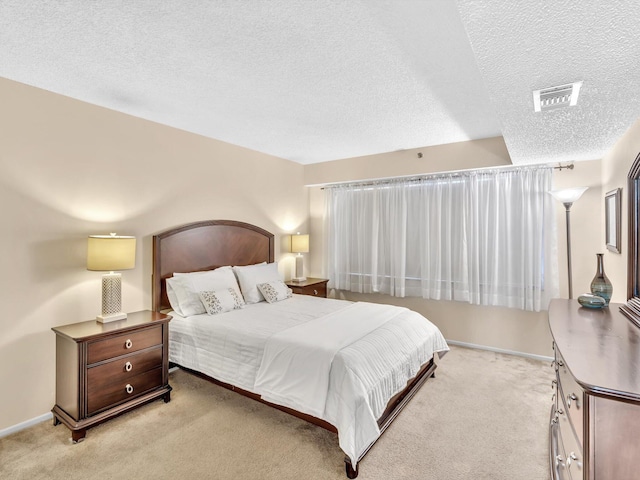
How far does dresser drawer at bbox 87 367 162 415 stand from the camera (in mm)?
2391

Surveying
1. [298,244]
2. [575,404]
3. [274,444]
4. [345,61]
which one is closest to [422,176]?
[298,244]

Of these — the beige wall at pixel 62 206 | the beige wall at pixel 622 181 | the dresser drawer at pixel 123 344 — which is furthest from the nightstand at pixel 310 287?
the beige wall at pixel 622 181

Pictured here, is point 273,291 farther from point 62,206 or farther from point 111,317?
point 62,206

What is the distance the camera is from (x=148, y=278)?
3.34 meters

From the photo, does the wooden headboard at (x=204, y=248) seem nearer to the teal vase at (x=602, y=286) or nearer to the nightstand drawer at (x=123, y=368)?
the nightstand drawer at (x=123, y=368)

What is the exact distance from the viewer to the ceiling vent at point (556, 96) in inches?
67.2

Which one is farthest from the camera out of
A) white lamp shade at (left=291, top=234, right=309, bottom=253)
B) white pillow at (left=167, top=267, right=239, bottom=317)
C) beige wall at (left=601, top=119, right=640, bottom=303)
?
white lamp shade at (left=291, top=234, right=309, bottom=253)

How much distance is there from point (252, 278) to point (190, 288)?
79 cm

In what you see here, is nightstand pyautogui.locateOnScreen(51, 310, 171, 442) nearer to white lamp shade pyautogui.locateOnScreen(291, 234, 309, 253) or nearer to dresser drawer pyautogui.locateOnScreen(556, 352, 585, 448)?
white lamp shade pyautogui.locateOnScreen(291, 234, 309, 253)

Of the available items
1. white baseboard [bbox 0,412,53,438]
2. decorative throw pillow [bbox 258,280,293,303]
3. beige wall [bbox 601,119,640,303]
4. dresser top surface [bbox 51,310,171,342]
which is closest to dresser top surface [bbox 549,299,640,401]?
beige wall [bbox 601,119,640,303]

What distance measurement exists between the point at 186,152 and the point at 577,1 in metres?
3.52

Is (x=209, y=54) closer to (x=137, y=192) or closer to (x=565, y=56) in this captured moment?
(x=137, y=192)

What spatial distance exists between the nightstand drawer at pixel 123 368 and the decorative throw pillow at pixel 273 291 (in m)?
1.28

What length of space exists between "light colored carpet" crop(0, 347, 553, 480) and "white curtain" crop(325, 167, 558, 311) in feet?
4.39
